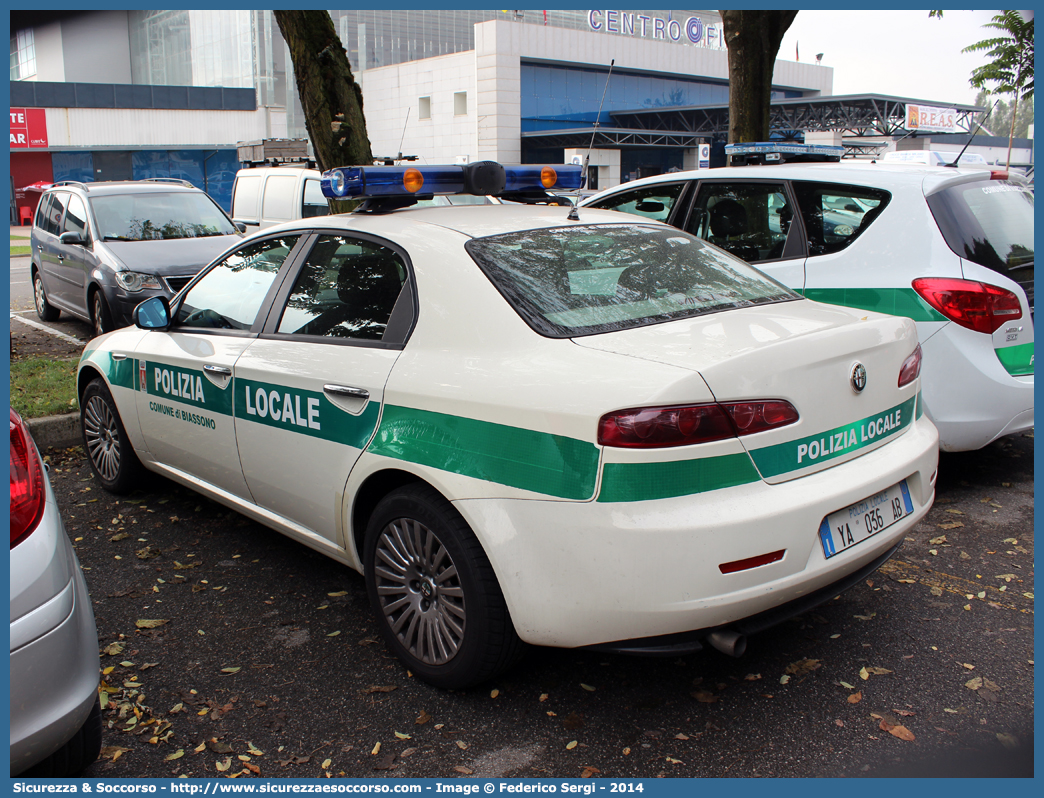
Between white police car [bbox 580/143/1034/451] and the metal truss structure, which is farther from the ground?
the metal truss structure

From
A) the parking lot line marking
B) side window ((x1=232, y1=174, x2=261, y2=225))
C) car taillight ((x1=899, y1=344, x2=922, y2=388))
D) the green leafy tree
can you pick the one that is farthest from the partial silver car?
the green leafy tree

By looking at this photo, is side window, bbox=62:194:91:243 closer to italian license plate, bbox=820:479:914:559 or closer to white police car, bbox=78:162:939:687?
white police car, bbox=78:162:939:687

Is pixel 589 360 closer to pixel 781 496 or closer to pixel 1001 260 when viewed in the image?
pixel 781 496

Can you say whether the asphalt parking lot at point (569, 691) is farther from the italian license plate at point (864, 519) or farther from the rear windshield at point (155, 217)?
the rear windshield at point (155, 217)

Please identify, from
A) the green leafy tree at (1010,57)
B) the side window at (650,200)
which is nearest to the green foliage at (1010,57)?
the green leafy tree at (1010,57)

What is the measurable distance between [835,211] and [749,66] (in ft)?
17.4

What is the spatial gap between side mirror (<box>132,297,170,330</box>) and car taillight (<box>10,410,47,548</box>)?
1.95 meters

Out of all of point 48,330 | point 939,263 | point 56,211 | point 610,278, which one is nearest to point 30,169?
point 56,211

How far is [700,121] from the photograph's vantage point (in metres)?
43.5

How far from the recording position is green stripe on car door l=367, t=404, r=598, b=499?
258 centimetres

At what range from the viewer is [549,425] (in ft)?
8.65

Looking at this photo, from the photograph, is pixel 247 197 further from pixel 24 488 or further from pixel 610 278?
pixel 24 488

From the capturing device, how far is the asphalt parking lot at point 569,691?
2.74 metres

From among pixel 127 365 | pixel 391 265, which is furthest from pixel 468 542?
pixel 127 365
